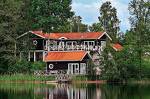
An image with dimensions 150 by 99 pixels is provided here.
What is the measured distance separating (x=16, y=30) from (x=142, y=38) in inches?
722

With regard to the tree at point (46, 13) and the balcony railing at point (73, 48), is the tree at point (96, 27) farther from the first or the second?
the balcony railing at point (73, 48)

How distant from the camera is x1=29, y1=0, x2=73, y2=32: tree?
279 ft

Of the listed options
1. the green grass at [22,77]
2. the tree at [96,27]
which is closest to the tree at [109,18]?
the tree at [96,27]

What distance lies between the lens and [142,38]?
74.2m

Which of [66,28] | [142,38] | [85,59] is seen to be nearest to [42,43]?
[85,59]

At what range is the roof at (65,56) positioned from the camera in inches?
2918

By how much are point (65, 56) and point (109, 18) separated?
32.3 m

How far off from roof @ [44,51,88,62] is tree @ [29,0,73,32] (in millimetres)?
9510

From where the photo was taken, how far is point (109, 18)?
105 metres

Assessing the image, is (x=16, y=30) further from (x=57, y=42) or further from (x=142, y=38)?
(x=142, y=38)

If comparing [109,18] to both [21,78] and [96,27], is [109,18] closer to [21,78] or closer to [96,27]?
[96,27]

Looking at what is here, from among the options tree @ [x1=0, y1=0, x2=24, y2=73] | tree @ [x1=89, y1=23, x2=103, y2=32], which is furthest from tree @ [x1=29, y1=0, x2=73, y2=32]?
tree @ [x1=89, y1=23, x2=103, y2=32]

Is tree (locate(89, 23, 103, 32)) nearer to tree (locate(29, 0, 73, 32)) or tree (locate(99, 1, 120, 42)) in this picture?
tree (locate(99, 1, 120, 42))

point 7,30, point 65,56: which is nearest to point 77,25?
point 65,56
